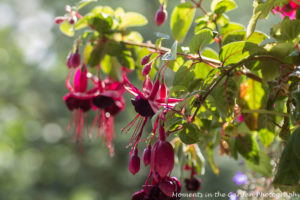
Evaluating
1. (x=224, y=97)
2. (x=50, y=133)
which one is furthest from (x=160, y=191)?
(x=50, y=133)

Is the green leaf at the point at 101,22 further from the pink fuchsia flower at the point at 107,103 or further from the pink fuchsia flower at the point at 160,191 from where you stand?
the pink fuchsia flower at the point at 160,191

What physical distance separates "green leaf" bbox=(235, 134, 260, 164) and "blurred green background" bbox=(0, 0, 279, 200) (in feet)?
9.42

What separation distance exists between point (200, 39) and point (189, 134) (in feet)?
0.33

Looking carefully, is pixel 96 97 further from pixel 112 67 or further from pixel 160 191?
pixel 160 191

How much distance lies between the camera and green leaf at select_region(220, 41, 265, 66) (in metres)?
0.32

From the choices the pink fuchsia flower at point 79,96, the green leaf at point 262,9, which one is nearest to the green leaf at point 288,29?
the green leaf at point 262,9

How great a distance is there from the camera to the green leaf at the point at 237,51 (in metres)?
0.32

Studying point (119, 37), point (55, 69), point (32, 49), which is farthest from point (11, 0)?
point (119, 37)

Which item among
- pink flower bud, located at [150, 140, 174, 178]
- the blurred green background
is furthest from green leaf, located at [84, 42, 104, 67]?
the blurred green background

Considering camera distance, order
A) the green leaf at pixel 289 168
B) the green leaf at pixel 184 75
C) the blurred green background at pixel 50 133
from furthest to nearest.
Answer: the blurred green background at pixel 50 133 < the green leaf at pixel 184 75 < the green leaf at pixel 289 168

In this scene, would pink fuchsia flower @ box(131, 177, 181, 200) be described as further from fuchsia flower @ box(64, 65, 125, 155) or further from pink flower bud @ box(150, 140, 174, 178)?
fuchsia flower @ box(64, 65, 125, 155)

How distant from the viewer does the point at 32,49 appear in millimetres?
3672

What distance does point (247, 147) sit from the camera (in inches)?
15.9

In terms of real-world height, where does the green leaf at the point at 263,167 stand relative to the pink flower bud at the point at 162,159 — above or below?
below
